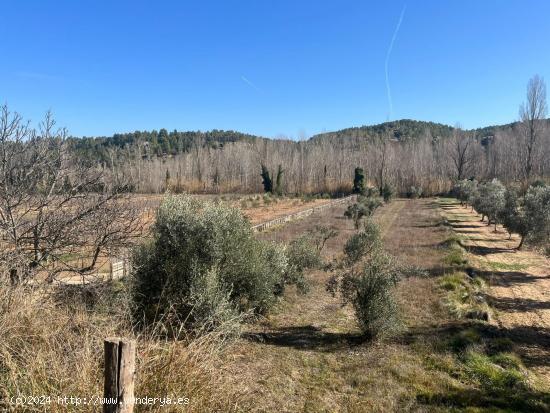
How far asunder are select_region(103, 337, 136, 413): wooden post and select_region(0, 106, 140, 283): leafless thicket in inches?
247

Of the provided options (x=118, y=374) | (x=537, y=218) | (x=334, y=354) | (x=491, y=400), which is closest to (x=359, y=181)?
(x=537, y=218)

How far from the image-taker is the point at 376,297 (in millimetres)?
9734

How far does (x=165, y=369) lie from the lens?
14.0ft

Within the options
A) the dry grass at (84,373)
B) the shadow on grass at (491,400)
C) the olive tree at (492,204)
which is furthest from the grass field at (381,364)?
the olive tree at (492,204)

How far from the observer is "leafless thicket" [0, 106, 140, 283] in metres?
8.91

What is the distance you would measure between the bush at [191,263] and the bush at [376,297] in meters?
2.57

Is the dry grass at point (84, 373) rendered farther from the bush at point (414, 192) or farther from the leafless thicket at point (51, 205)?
the bush at point (414, 192)

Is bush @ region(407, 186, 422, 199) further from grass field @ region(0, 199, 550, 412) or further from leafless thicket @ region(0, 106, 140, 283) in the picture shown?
leafless thicket @ region(0, 106, 140, 283)

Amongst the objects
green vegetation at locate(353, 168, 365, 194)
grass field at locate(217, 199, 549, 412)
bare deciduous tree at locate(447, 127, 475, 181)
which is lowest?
grass field at locate(217, 199, 549, 412)

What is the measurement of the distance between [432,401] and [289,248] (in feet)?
→ 25.3

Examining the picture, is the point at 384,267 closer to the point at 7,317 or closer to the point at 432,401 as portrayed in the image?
the point at 432,401

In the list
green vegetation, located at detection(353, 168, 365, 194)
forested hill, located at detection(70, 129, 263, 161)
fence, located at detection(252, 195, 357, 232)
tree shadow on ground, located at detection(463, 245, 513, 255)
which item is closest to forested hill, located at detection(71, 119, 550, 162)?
forested hill, located at detection(70, 129, 263, 161)

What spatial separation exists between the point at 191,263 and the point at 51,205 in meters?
4.40

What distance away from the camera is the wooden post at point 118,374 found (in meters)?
3.02
